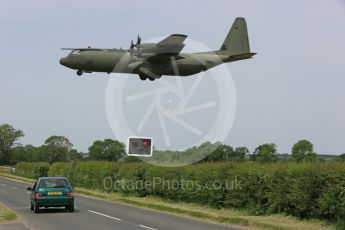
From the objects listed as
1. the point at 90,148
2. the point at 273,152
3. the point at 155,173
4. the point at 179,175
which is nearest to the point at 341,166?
the point at 179,175

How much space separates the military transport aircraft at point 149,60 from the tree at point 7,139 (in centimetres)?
16300

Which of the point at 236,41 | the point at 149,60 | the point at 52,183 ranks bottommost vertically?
the point at 52,183

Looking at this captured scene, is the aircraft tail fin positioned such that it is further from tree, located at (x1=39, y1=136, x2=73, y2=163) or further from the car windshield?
tree, located at (x1=39, y1=136, x2=73, y2=163)

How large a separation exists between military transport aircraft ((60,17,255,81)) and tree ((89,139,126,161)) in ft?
381

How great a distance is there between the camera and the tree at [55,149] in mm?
176125

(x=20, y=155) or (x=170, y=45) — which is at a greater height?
(x=20, y=155)

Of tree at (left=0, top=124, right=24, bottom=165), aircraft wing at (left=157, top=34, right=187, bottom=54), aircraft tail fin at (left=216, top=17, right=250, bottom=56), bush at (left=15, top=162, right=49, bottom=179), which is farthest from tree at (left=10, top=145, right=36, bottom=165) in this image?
aircraft wing at (left=157, top=34, right=187, bottom=54)

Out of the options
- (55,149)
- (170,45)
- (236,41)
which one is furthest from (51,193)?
(55,149)

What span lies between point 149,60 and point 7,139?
175738mm

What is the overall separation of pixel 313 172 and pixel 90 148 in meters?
139

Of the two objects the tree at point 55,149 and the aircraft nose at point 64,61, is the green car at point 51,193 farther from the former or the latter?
the tree at point 55,149

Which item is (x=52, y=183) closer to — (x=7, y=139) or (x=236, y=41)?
(x=236, y=41)

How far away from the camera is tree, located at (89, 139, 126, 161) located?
146 meters

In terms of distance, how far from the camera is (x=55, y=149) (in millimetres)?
181125
